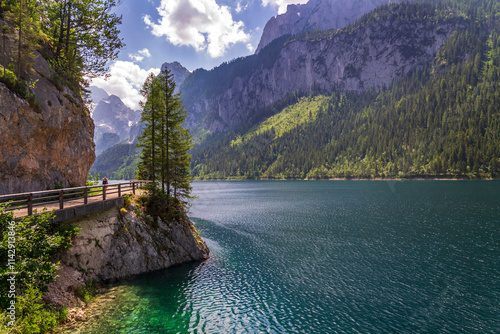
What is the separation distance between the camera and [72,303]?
1552 cm

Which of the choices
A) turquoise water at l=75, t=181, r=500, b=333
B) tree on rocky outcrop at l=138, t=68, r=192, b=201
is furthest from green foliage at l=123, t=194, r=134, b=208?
turquoise water at l=75, t=181, r=500, b=333

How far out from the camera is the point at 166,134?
32.8 meters

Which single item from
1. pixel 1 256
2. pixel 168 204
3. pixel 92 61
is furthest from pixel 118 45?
pixel 1 256

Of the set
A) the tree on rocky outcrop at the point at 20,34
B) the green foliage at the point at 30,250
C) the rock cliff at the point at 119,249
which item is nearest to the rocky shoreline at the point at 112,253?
the rock cliff at the point at 119,249

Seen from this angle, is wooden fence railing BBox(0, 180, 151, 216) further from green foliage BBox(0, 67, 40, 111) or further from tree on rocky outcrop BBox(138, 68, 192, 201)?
green foliage BBox(0, 67, 40, 111)

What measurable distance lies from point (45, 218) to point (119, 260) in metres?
9.47

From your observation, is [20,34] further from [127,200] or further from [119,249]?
[119,249]

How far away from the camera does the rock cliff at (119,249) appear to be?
56.1 ft

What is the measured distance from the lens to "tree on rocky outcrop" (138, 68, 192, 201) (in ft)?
108

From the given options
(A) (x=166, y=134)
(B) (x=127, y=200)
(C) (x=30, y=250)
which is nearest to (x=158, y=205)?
(B) (x=127, y=200)

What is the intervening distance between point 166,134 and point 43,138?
1305cm

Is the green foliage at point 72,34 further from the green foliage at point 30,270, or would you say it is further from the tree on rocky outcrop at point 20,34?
the green foliage at point 30,270

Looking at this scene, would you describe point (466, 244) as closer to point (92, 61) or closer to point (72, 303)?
point (72, 303)

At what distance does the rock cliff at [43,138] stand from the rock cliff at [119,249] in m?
6.79
